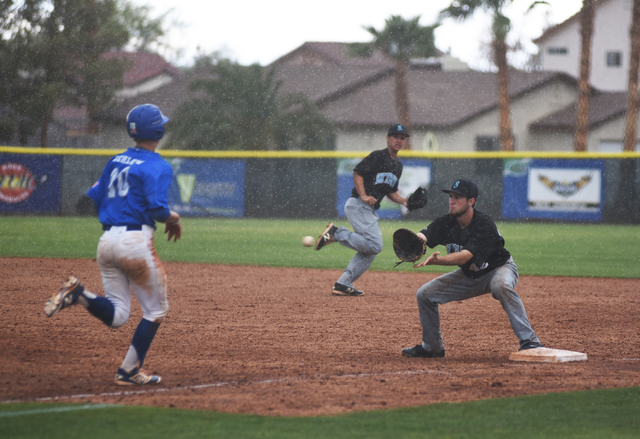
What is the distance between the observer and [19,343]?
5.75 meters

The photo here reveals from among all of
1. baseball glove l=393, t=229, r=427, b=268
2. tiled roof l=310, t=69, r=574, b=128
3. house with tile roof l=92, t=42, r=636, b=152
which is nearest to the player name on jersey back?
baseball glove l=393, t=229, r=427, b=268

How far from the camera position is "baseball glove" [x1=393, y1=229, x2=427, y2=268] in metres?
5.48

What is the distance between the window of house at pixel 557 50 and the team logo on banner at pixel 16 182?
124 ft

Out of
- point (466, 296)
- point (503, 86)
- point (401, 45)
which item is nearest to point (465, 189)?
point (466, 296)

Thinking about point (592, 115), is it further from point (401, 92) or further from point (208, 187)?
point (208, 187)

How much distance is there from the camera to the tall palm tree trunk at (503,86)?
28875 mm

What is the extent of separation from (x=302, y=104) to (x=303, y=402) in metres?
29.7

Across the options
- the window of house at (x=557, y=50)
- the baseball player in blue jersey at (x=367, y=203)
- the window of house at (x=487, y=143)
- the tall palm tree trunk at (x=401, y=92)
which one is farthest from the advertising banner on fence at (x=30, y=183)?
the window of house at (x=557, y=50)

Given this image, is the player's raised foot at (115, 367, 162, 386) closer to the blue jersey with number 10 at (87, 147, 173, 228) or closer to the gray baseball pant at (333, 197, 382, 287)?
the blue jersey with number 10 at (87, 147, 173, 228)

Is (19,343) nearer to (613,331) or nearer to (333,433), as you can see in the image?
(333,433)

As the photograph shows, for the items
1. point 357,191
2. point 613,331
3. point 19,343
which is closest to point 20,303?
point 19,343

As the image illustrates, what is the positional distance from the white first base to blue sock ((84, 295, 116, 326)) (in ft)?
9.31

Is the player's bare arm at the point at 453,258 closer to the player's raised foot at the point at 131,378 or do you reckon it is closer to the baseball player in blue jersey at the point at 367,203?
the player's raised foot at the point at 131,378

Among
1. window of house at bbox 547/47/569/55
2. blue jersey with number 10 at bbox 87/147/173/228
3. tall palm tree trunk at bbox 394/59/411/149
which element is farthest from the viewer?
window of house at bbox 547/47/569/55
